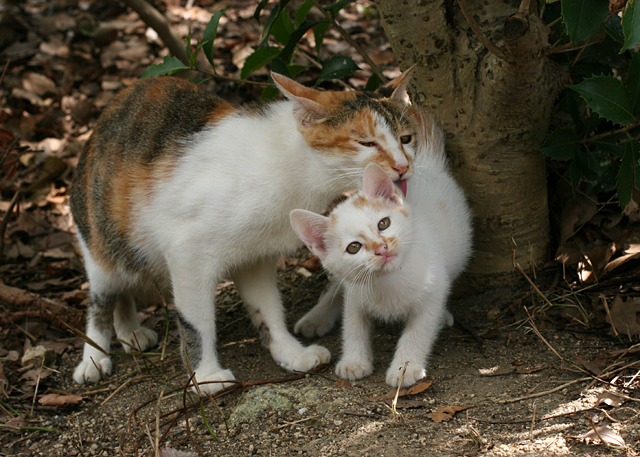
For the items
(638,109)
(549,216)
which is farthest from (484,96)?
(549,216)

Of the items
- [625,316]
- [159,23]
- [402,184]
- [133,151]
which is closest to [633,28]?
[402,184]

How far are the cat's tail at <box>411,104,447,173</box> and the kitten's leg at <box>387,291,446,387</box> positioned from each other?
0.67 m

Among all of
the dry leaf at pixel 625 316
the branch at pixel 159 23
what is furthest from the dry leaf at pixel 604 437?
the branch at pixel 159 23

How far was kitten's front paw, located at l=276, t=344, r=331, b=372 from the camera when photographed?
2.66 m

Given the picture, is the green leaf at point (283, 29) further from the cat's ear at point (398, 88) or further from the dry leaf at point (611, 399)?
the dry leaf at point (611, 399)

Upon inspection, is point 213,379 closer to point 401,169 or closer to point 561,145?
point 401,169

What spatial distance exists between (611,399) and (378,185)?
3.72ft

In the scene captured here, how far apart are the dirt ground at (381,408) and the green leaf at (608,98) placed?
94cm

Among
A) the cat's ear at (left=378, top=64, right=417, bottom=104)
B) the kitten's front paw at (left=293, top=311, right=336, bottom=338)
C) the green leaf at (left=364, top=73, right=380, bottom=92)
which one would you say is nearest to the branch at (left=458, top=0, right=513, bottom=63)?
the cat's ear at (left=378, top=64, right=417, bottom=104)

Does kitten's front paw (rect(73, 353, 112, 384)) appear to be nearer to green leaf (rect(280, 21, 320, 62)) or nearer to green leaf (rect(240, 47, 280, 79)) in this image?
green leaf (rect(240, 47, 280, 79))

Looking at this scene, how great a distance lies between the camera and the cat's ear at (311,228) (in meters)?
2.30

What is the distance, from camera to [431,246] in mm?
2543

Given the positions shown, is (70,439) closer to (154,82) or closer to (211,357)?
(211,357)

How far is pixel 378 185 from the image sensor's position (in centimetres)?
231
